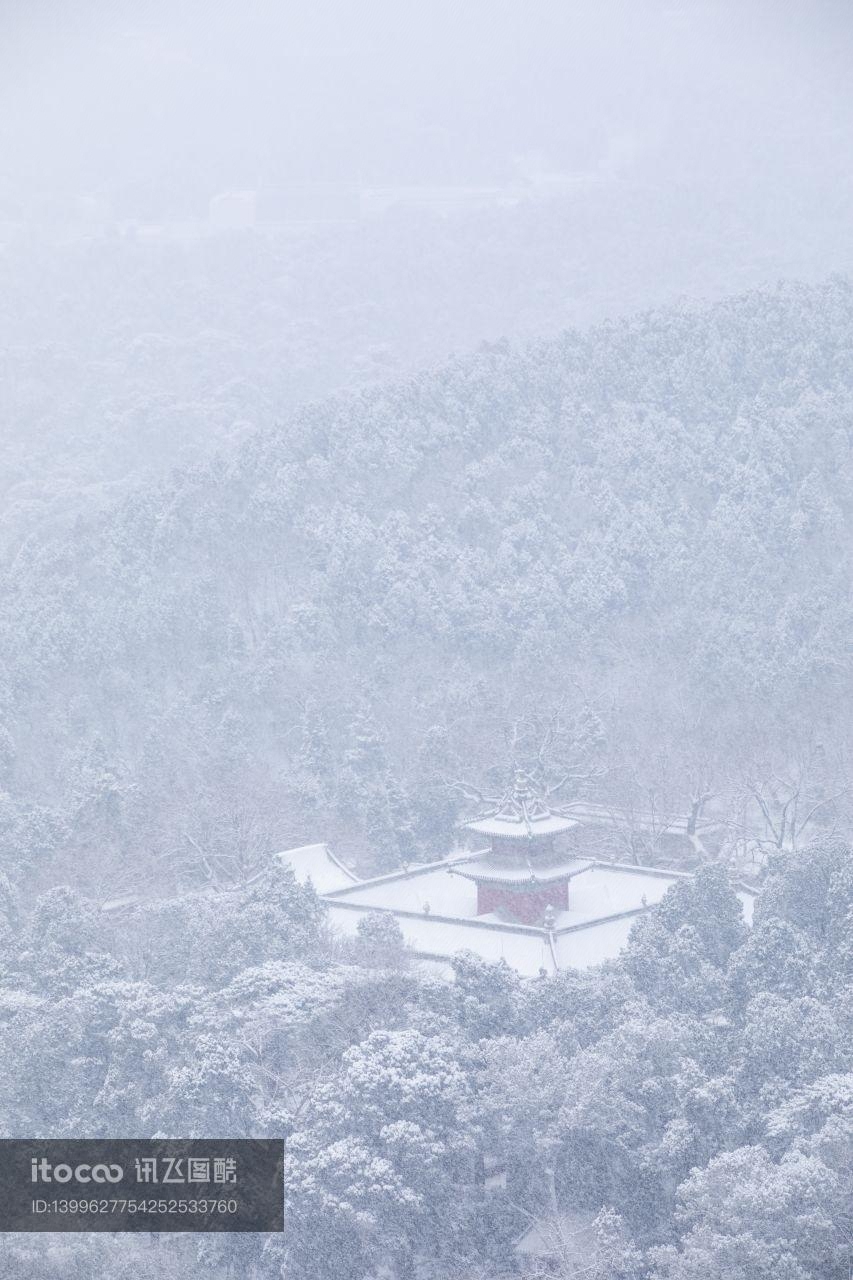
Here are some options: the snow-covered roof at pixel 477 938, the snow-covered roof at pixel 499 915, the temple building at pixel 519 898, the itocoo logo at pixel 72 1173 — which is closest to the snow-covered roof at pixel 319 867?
the snow-covered roof at pixel 499 915

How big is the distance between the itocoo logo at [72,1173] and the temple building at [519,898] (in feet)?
21.9

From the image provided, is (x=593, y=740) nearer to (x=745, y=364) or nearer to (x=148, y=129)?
(x=745, y=364)

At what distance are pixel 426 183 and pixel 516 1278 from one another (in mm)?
88146

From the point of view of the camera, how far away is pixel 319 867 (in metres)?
30.2

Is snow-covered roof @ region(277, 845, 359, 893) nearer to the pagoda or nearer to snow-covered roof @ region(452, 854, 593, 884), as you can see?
snow-covered roof @ region(452, 854, 593, 884)

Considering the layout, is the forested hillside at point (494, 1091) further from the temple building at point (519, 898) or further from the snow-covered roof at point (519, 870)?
the snow-covered roof at point (519, 870)

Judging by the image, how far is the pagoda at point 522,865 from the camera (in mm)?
25781

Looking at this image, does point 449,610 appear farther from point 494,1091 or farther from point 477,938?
point 494,1091

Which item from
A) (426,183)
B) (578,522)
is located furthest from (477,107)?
(578,522)

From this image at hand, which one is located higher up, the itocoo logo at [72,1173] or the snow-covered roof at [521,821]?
the snow-covered roof at [521,821]

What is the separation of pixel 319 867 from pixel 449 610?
12.9 metres

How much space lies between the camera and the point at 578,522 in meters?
46.7

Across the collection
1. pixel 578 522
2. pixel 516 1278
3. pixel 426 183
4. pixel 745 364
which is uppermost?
pixel 426 183

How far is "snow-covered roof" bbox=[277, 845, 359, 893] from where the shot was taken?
1142 inches
